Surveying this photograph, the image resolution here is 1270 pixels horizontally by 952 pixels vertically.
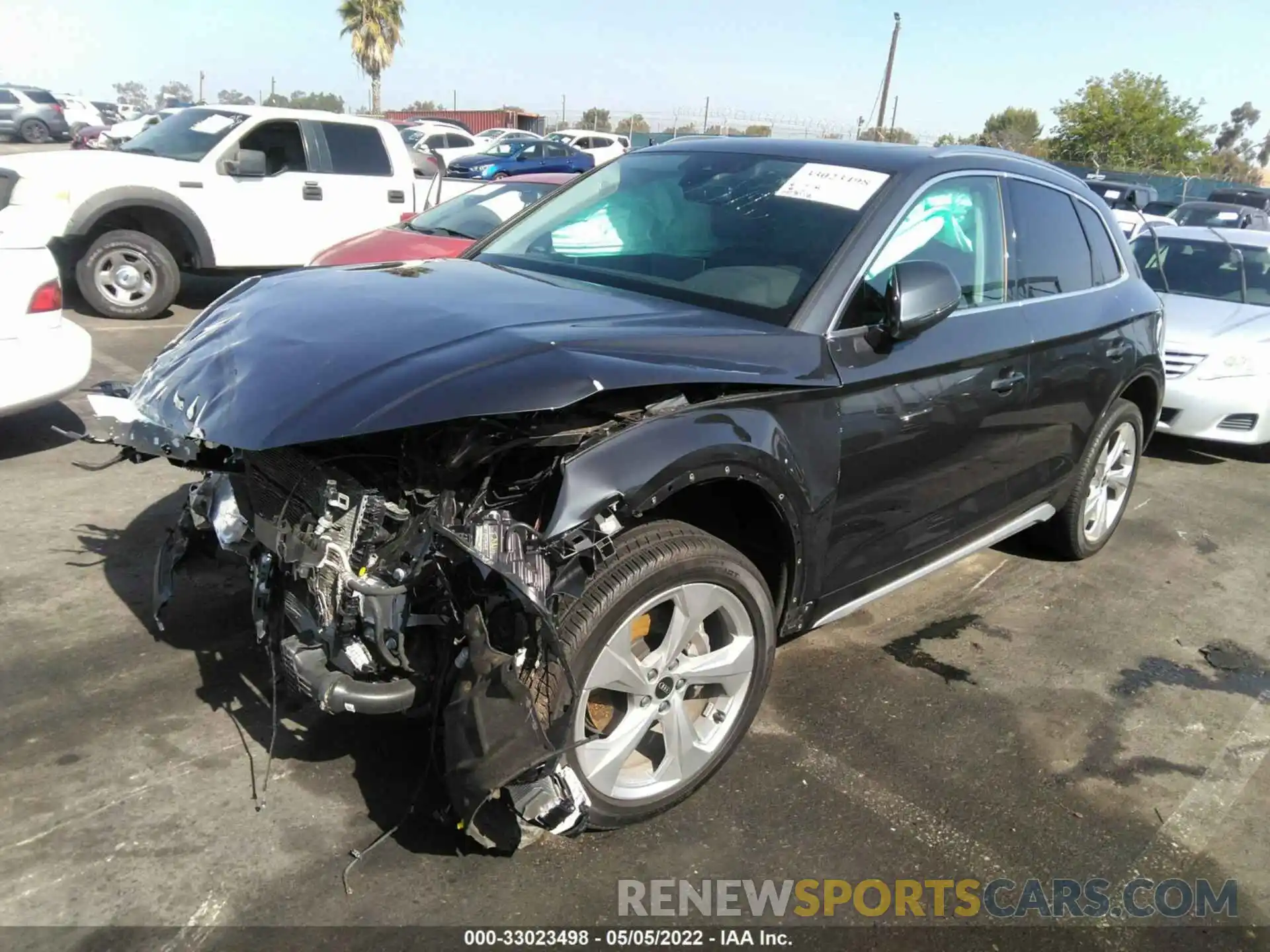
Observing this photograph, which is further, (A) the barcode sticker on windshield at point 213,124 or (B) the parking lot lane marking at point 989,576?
(A) the barcode sticker on windshield at point 213,124

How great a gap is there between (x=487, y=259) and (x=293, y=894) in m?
2.39

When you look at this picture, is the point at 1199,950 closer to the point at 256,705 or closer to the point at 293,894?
the point at 293,894

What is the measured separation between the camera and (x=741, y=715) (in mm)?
3004

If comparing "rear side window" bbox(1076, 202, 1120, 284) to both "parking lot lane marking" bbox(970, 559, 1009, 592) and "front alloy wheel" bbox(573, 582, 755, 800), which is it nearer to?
"parking lot lane marking" bbox(970, 559, 1009, 592)

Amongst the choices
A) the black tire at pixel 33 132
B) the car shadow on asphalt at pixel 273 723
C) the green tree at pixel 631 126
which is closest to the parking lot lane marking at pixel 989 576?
the car shadow on asphalt at pixel 273 723

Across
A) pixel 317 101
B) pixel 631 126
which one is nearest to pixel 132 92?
pixel 317 101

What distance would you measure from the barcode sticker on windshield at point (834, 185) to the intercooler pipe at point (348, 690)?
7.01 feet

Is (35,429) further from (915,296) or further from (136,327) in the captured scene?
(915,296)

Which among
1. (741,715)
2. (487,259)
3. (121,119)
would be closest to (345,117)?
(487,259)

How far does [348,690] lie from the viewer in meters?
2.46

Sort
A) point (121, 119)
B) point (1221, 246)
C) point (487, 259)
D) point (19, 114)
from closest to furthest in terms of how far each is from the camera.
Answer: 1. point (487, 259)
2. point (1221, 246)
3. point (19, 114)
4. point (121, 119)

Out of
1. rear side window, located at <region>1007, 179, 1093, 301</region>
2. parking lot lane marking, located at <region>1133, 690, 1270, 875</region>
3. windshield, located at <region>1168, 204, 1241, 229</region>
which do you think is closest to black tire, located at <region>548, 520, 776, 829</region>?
parking lot lane marking, located at <region>1133, 690, 1270, 875</region>

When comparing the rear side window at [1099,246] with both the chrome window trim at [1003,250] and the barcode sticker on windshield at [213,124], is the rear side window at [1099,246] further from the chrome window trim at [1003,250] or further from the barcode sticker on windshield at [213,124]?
the barcode sticker on windshield at [213,124]

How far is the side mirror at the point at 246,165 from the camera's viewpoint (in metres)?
9.05
